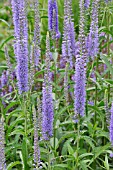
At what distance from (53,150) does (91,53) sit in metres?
1.10

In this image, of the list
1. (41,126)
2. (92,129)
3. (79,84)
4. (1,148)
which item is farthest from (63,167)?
(1,148)

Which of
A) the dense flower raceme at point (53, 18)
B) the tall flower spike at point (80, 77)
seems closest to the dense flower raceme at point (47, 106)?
the tall flower spike at point (80, 77)

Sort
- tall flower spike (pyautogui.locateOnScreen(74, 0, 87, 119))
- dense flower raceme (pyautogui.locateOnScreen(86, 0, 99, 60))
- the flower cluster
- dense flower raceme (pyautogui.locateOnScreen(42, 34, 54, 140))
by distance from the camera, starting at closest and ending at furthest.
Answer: tall flower spike (pyautogui.locateOnScreen(74, 0, 87, 119)), dense flower raceme (pyautogui.locateOnScreen(42, 34, 54, 140)), dense flower raceme (pyautogui.locateOnScreen(86, 0, 99, 60)), the flower cluster

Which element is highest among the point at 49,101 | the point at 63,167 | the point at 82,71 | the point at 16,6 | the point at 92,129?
the point at 16,6

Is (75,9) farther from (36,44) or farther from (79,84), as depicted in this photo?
(79,84)

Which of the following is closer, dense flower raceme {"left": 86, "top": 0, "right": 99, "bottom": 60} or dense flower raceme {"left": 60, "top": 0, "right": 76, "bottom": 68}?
dense flower raceme {"left": 86, "top": 0, "right": 99, "bottom": 60}

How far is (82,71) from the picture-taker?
3.19 metres

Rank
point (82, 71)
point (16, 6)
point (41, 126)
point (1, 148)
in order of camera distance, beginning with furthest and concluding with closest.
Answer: point (16, 6) < point (41, 126) < point (82, 71) < point (1, 148)

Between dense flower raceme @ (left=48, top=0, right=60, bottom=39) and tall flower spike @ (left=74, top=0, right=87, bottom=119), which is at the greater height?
dense flower raceme @ (left=48, top=0, right=60, bottom=39)

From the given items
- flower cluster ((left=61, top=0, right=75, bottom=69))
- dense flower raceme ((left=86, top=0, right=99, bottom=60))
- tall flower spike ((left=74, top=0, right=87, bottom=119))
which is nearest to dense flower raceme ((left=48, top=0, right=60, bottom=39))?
flower cluster ((left=61, top=0, right=75, bottom=69))

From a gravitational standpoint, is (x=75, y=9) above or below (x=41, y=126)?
above

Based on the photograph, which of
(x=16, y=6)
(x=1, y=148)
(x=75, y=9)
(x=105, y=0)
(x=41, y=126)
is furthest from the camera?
(x=75, y=9)

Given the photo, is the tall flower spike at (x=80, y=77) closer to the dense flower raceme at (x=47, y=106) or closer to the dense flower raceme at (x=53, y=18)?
the dense flower raceme at (x=47, y=106)

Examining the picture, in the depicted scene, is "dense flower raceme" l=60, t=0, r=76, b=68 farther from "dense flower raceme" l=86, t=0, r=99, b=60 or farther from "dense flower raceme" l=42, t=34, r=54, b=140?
"dense flower raceme" l=42, t=34, r=54, b=140
